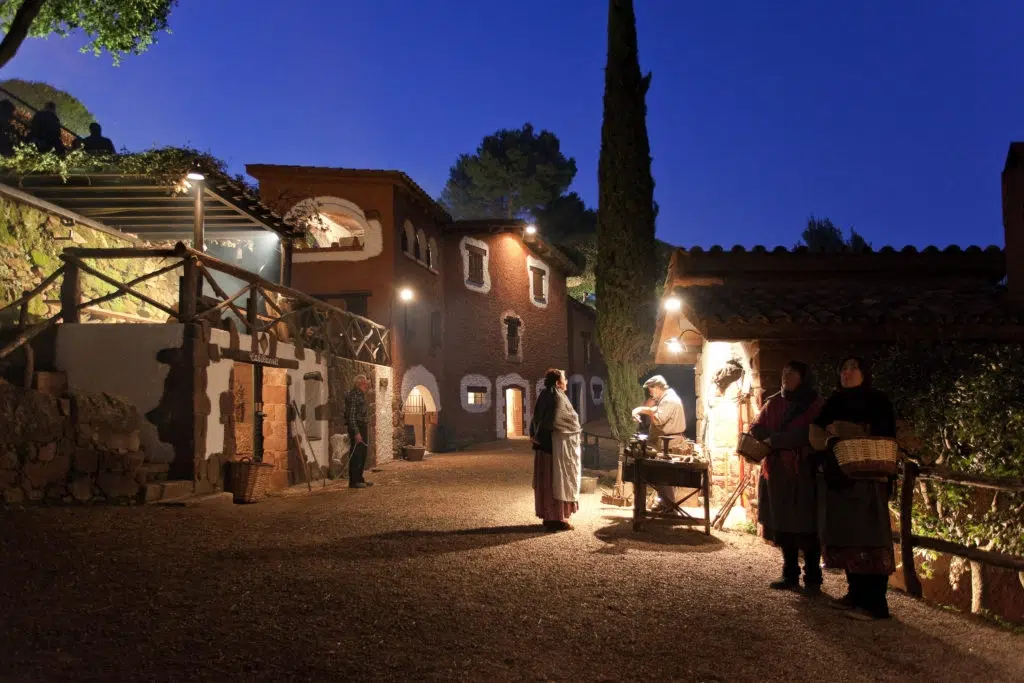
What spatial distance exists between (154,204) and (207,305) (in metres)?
2.99

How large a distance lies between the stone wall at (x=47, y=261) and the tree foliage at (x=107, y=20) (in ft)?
9.80

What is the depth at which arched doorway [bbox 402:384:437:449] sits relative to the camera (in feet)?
71.5

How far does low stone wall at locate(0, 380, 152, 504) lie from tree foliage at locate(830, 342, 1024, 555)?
8.19m

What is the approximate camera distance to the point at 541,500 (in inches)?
309

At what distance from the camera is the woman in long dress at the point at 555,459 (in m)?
7.75

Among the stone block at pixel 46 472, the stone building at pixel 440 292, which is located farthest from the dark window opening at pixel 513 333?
the stone block at pixel 46 472

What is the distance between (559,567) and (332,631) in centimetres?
232

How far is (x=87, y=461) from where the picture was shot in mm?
8180

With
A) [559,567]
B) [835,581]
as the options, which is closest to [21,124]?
[559,567]

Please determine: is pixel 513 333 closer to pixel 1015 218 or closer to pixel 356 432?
pixel 356 432

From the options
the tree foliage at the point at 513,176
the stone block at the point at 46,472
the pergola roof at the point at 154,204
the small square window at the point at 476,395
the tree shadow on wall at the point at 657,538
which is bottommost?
the tree shadow on wall at the point at 657,538

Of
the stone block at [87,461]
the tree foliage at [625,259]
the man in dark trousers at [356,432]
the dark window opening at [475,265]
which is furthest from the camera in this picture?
the dark window opening at [475,265]

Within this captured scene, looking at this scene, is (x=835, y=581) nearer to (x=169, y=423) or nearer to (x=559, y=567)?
(x=559, y=567)

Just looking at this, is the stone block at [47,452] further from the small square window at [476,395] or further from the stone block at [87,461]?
the small square window at [476,395]
